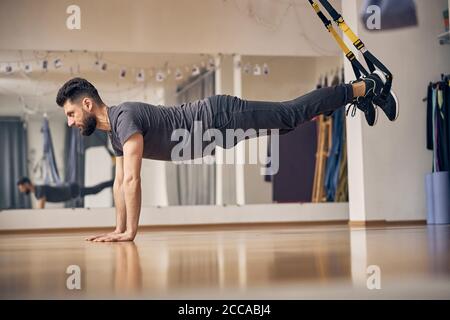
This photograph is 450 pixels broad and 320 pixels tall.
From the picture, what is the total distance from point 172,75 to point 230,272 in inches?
236

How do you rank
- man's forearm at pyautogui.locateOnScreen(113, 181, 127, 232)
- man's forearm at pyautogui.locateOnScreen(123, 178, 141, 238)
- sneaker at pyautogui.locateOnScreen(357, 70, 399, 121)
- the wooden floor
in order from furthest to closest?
sneaker at pyautogui.locateOnScreen(357, 70, 399, 121)
man's forearm at pyautogui.locateOnScreen(113, 181, 127, 232)
man's forearm at pyautogui.locateOnScreen(123, 178, 141, 238)
the wooden floor

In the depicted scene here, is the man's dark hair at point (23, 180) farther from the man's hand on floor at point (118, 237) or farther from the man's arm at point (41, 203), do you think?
the man's hand on floor at point (118, 237)

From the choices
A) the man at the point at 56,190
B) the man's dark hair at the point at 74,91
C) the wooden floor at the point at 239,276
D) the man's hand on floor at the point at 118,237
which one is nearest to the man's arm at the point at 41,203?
the man at the point at 56,190

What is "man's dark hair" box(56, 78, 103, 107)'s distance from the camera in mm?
3518

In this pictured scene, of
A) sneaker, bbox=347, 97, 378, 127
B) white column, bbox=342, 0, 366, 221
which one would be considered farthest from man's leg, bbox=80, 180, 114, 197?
sneaker, bbox=347, 97, 378, 127

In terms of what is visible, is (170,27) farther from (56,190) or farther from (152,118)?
(152,118)

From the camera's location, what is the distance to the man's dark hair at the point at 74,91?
352cm

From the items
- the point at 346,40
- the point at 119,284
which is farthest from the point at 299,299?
the point at 346,40

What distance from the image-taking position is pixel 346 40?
23.1 feet

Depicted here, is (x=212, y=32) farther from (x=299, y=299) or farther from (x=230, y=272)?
(x=299, y=299)

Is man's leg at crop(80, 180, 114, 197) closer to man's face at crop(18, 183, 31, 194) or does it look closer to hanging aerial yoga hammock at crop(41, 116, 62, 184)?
hanging aerial yoga hammock at crop(41, 116, 62, 184)

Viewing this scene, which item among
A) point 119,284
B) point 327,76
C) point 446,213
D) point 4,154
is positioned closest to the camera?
point 119,284

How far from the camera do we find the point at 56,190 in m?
7.38

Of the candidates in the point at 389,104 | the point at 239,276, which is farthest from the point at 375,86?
the point at 239,276
